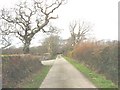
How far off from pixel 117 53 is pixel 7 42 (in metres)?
23.8

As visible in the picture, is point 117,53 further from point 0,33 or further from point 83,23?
point 83,23

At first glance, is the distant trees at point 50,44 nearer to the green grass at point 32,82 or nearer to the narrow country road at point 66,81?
the narrow country road at point 66,81

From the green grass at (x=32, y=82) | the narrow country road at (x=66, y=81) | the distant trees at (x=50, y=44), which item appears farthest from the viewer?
the distant trees at (x=50, y=44)

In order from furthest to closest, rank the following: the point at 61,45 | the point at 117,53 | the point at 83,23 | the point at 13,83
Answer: the point at 61,45 < the point at 83,23 < the point at 117,53 < the point at 13,83

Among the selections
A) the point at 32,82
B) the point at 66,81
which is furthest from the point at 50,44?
the point at 66,81

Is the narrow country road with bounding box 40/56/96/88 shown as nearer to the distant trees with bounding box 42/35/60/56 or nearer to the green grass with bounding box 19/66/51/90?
the green grass with bounding box 19/66/51/90

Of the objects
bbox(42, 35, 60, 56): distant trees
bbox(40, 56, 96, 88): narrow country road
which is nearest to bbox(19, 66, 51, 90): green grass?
bbox(40, 56, 96, 88): narrow country road

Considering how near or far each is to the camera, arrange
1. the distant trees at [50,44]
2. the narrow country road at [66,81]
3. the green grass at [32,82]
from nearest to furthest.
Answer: the narrow country road at [66,81] → the green grass at [32,82] → the distant trees at [50,44]

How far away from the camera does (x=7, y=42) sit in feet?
124

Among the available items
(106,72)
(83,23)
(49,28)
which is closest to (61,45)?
(83,23)

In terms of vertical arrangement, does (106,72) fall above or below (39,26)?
below

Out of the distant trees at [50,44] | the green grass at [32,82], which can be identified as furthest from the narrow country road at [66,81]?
the distant trees at [50,44]

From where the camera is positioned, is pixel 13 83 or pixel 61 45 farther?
pixel 61 45

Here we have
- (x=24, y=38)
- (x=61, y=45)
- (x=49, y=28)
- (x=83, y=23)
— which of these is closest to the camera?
(x=24, y=38)
